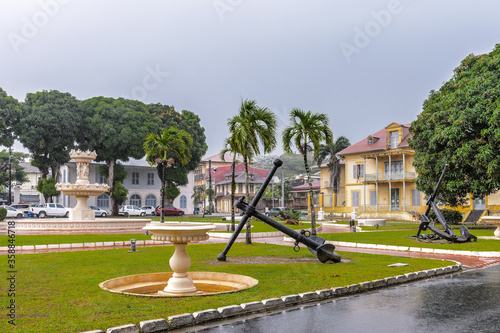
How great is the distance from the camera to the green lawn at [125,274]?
6.71 meters

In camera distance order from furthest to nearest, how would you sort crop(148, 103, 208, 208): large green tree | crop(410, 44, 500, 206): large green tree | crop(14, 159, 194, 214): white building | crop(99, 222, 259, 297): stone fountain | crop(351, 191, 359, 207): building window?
crop(14, 159, 194, 214): white building
crop(148, 103, 208, 208): large green tree
crop(351, 191, 359, 207): building window
crop(410, 44, 500, 206): large green tree
crop(99, 222, 259, 297): stone fountain

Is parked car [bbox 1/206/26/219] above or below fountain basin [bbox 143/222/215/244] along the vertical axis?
below

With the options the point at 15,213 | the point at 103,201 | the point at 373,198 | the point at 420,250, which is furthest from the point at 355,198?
the point at 420,250

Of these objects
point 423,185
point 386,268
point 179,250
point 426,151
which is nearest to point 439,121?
point 426,151

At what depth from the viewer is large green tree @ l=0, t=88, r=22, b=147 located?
47.8 meters

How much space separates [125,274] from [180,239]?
10.6ft

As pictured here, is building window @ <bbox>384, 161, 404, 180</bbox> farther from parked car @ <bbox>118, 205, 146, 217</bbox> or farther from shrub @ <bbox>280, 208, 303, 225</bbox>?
parked car @ <bbox>118, 205, 146, 217</bbox>

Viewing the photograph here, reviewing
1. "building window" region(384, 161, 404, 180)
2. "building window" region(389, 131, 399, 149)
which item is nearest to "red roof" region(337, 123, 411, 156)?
"building window" region(389, 131, 399, 149)

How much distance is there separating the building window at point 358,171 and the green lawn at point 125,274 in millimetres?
38362

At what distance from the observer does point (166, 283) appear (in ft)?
32.6

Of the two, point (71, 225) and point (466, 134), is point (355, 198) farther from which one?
point (71, 225)

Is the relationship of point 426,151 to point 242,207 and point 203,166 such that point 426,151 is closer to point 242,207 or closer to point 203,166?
point 242,207

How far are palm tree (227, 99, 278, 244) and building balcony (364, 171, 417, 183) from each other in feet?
105

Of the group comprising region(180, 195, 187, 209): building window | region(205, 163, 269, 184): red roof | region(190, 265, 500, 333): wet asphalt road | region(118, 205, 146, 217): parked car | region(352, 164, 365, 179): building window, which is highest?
region(205, 163, 269, 184): red roof
